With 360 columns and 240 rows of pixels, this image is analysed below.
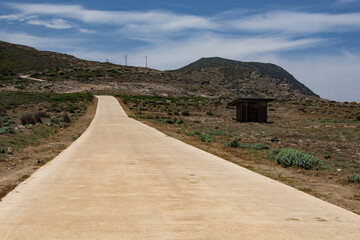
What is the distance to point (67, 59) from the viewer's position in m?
147

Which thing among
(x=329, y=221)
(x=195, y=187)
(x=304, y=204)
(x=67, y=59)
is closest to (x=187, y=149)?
(x=195, y=187)

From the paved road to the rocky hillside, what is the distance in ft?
278

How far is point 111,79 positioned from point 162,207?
4270 inches

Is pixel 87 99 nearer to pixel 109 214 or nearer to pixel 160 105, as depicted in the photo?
pixel 160 105

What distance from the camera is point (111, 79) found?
112 m

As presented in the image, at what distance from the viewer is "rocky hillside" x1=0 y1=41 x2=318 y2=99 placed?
3846 inches

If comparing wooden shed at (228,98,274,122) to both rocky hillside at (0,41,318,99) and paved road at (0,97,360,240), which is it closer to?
paved road at (0,97,360,240)

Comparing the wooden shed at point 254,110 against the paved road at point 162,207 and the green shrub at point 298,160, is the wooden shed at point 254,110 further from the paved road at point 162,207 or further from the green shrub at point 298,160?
the paved road at point 162,207

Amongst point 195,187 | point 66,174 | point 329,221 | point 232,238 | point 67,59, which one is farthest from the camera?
point 67,59

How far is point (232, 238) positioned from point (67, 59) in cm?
15088

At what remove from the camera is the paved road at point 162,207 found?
207 inches

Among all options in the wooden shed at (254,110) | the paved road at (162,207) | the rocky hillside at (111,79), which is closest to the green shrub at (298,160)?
the paved road at (162,207)

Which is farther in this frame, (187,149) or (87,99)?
(87,99)

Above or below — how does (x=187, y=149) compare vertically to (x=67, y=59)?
below
